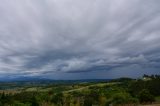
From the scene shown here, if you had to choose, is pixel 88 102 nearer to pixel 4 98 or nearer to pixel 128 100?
pixel 128 100

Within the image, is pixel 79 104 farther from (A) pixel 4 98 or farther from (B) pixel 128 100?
(A) pixel 4 98

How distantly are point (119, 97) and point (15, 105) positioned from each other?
3817 centimetres

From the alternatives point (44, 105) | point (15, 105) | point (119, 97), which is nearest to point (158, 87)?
point (119, 97)

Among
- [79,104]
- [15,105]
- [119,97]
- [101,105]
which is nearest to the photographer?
[101,105]

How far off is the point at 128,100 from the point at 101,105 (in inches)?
348

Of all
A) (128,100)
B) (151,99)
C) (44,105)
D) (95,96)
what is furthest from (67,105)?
(151,99)

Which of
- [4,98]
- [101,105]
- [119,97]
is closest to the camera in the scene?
[101,105]

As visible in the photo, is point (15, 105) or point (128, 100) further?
point (15, 105)

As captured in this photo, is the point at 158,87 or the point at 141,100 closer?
the point at 141,100

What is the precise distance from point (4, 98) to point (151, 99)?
69.0 meters

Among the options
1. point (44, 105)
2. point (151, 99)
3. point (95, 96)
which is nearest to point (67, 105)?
point (44, 105)

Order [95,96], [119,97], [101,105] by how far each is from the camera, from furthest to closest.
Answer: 1. [95,96]
2. [119,97]
3. [101,105]

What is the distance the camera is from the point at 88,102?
90.6 metres

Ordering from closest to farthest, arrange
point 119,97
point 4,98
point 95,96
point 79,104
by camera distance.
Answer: point 79,104 → point 119,97 → point 95,96 → point 4,98
